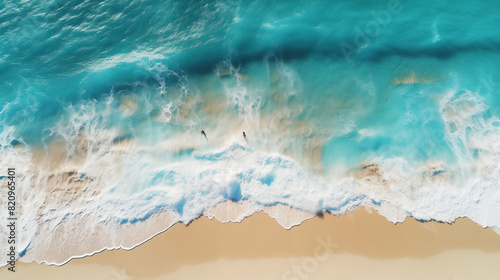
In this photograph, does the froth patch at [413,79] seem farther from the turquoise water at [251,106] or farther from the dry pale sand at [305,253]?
the dry pale sand at [305,253]

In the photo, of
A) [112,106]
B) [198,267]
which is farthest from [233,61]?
[198,267]

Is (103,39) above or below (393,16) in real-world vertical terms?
above

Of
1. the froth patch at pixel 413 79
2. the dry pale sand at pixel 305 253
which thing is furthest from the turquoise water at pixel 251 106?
the dry pale sand at pixel 305 253

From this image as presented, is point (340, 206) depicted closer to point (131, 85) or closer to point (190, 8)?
point (131, 85)

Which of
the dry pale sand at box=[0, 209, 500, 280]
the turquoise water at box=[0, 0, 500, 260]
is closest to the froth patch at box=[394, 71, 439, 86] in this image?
the turquoise water at box=[0, 0, 500, 260]

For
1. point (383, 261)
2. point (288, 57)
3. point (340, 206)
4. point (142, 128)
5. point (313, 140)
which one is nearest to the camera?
point (383, 261)
